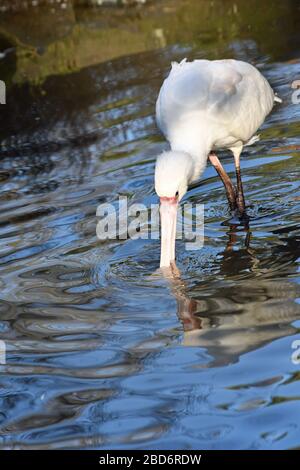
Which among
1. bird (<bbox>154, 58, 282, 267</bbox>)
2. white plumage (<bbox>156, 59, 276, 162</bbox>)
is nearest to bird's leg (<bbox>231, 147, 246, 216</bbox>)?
bird (<bbox>154, 58, 282, 267</bbox>)

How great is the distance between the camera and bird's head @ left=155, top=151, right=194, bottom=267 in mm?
6934

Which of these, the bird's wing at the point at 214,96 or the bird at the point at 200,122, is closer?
the bird at the point at 200,122

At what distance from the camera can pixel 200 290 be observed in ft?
21.8

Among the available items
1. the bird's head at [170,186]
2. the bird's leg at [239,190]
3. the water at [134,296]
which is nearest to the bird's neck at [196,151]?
the bird's head at [170,186]

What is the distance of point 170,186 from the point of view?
6938mm

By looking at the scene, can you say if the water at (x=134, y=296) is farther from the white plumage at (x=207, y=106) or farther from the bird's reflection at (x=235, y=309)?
the white plumage at (x=207, y=106)

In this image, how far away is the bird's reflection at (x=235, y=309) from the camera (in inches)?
224

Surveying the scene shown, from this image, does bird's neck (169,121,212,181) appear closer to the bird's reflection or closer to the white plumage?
the white plumage

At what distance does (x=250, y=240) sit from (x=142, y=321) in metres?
1.62

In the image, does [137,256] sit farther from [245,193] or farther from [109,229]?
[245,193]

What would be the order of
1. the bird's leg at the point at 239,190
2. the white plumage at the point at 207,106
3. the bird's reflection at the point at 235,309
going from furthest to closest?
1. the bird's leg at the point at 239,190
2. the white plumage at the point at 207,106
3. the bird's reflection at the point at 235,309

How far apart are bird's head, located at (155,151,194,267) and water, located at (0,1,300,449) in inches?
6.3

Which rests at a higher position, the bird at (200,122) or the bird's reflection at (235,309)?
the bird at (200,122)

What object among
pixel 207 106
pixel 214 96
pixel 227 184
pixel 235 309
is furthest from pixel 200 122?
pixel 235 309
